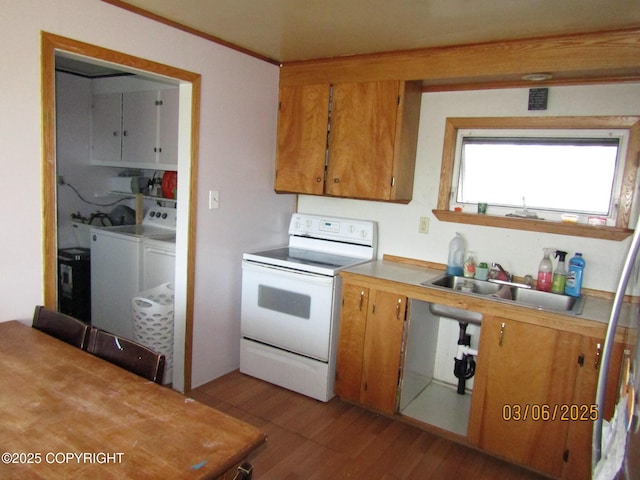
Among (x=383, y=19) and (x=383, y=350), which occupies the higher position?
(x=383, y=19)

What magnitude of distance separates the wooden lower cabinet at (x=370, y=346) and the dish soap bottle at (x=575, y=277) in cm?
90

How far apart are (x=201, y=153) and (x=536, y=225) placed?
201 centimetres

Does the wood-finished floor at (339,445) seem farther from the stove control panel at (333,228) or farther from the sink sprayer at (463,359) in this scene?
the stove control panel at (333,228)

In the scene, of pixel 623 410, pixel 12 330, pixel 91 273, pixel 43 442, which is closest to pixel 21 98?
pixel 12 330

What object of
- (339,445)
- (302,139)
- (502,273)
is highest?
(302,139)

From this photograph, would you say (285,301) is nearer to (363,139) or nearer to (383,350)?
(383,350)

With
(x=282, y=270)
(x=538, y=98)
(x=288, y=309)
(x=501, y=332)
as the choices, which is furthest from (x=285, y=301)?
(x=538, y=98)

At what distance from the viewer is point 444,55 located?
260 cm

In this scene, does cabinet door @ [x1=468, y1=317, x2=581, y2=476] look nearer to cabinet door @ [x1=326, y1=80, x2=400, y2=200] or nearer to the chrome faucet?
the chrome faucet

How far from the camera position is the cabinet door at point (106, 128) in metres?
3.80

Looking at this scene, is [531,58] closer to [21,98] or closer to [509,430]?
[509,430]

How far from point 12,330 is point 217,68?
1.81m

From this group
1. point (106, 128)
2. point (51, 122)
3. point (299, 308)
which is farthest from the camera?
point (106, 128)

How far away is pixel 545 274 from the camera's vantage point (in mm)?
2561
